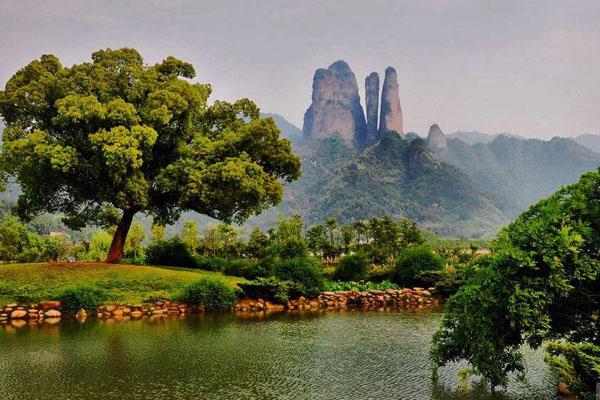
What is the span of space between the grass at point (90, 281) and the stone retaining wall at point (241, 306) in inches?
21.6

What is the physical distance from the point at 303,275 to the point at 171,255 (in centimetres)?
946

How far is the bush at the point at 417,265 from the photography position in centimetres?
2651

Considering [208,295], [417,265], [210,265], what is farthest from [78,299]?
[417,265]

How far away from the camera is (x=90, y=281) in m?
20.8

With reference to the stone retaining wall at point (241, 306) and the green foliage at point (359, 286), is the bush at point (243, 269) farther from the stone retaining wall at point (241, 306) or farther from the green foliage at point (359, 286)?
the stone retaining wall at point (241, 306)

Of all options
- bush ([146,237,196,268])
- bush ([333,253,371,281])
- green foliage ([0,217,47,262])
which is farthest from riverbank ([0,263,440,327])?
green foliage ([0,217,47,262])

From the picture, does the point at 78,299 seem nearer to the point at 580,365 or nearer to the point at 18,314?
the point at 18,314

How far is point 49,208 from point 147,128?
Result: 23.6ft

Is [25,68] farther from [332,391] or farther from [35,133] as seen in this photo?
[332,391]

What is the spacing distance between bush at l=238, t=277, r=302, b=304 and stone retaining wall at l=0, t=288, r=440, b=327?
0.26 m

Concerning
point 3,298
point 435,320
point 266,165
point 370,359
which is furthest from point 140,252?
point 370,359

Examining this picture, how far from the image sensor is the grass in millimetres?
19375

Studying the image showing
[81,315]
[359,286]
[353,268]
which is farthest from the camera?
[353,268]

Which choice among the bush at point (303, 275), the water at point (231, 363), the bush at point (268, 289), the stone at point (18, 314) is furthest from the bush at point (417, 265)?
the stone at point (18, 314)
